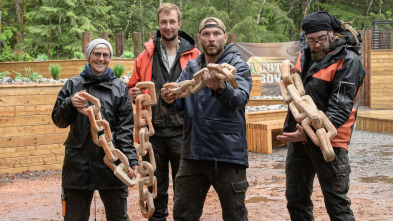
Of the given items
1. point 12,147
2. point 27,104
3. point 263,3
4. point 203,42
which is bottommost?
point 12,147

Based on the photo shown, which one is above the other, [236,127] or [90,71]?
[90,71]

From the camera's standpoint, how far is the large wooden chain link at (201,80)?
3.40m

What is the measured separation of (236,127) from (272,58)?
608 inches

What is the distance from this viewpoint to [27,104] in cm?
904

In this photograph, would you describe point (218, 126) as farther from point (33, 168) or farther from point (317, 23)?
point (33, 168)

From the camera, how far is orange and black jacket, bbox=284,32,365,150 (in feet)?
13.0

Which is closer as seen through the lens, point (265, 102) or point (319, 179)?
point (319, 179)

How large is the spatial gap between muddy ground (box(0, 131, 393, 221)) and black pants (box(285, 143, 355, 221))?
64.2 inches

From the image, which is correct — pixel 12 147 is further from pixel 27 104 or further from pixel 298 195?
pixel 298 195

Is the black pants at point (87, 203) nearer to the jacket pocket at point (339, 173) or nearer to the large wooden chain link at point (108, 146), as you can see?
the large wooden chain link at point (108, 146)

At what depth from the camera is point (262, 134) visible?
A: 11086 millimetres

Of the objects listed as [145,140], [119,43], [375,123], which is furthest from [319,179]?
[119,43]

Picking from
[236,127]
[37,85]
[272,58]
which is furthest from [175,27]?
[272,58]

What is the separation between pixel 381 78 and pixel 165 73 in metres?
15.9
